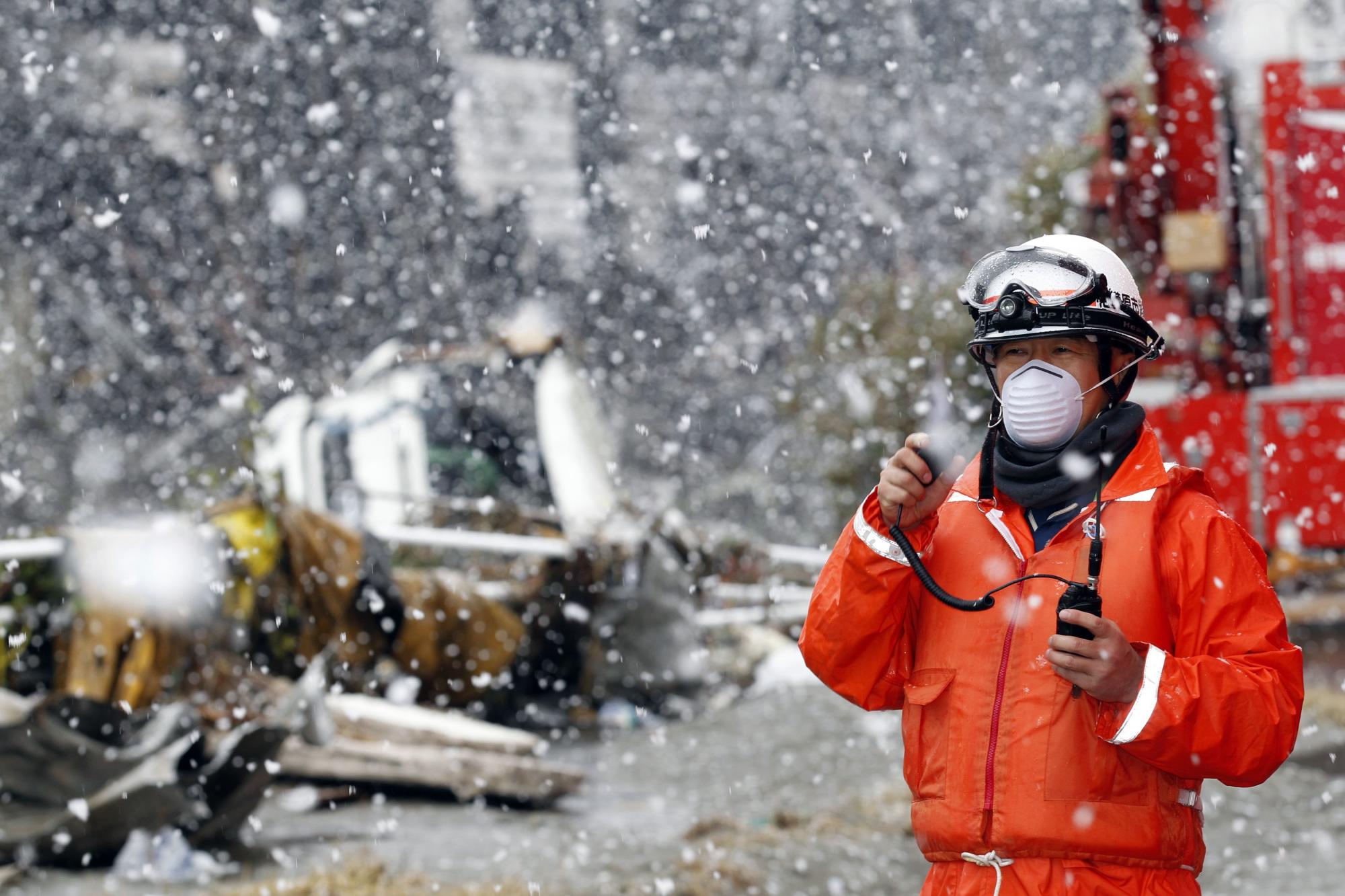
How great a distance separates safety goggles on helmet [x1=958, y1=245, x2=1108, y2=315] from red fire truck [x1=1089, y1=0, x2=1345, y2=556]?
229 inches

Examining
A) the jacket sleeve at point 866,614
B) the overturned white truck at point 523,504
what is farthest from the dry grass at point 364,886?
the jacket sleeve at point 866,614

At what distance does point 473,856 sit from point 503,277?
14330mm

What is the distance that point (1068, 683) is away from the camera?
1.76 metres

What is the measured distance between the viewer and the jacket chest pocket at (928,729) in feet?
5.99

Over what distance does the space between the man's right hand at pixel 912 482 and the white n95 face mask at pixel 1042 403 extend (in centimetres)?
11

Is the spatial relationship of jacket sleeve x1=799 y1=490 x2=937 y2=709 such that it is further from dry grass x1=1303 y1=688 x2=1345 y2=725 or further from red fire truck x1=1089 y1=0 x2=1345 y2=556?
red fire truck x1=1089 y1=0 x2=1345 y2=556

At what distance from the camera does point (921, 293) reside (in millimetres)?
14336

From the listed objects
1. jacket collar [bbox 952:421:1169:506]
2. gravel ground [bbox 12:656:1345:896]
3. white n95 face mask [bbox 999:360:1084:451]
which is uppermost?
white n95 face mask [bbox 999:360:1084:451]

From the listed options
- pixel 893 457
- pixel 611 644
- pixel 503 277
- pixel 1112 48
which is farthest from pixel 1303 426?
pixel 1112 48

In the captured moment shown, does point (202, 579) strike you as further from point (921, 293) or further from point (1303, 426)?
point (921, 293)

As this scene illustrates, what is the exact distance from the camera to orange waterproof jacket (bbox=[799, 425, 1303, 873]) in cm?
166

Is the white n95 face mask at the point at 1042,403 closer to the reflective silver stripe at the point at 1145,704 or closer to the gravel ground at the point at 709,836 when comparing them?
the reflective silver stripe at the point at 1145,704

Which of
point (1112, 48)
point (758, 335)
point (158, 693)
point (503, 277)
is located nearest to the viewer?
point (158, 693)

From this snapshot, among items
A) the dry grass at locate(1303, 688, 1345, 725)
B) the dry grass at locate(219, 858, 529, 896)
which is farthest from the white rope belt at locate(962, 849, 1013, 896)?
the dry grass at locate(1303, 688, 1345, 725)
